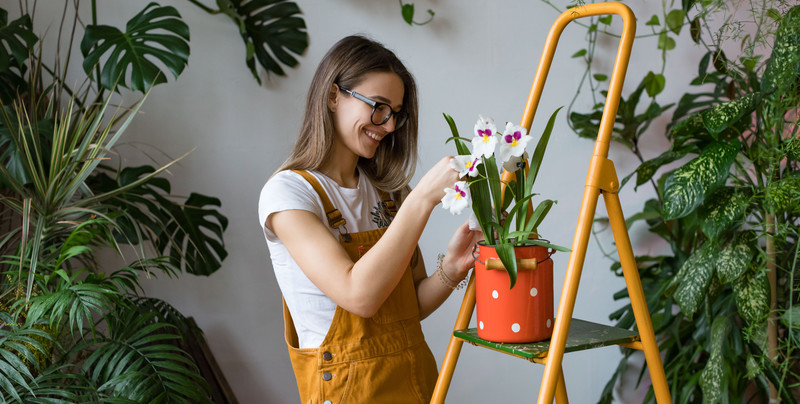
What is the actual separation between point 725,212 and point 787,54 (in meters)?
0.46

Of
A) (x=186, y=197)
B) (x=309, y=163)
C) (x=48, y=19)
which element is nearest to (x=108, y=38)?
(x=48, y=19)

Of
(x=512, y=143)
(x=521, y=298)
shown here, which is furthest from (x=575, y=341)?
(x=512, y=143)

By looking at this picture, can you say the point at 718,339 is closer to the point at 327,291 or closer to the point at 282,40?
the point at 327,291

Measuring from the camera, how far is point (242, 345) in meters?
2.55

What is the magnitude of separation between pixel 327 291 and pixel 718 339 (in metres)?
1.39

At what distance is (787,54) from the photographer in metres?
1.70

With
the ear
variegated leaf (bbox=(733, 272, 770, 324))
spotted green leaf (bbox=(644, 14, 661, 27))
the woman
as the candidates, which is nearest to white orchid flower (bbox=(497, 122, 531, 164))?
the woman

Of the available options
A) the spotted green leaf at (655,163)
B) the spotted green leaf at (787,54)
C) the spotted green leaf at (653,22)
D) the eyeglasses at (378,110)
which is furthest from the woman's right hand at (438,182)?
the spotted green leaf at (653,22)

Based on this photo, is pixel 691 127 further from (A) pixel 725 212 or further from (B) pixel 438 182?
(B) pixel 438 182

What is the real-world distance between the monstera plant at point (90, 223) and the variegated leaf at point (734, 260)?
148cm

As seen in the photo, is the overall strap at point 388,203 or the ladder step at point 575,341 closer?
the ladder step at point 575,341

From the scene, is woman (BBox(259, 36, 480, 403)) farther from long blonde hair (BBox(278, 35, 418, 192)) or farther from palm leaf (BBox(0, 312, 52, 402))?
palm leaf (BBox(0, 312, 52, 402))

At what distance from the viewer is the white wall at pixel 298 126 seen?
244 cm

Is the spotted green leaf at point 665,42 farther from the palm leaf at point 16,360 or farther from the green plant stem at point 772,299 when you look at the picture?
the palm leaf at point 16,360
